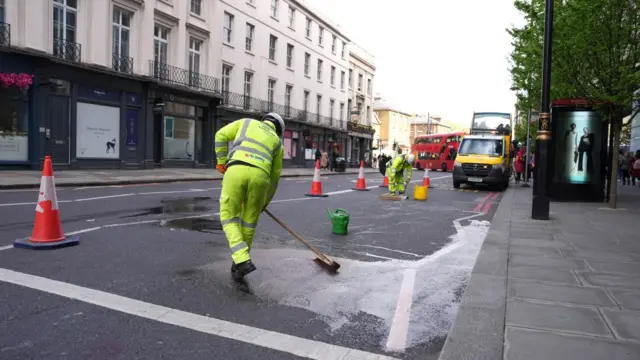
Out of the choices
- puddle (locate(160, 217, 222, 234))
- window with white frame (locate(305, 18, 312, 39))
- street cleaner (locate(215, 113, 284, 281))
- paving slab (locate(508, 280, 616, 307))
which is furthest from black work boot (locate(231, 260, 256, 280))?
window with white frame (locate(305, 18, 312, 39))

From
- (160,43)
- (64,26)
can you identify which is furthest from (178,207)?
(160,43)

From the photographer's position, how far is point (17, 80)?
1753 cm

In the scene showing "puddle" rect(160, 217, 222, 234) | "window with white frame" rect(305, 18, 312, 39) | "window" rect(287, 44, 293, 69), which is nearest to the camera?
"puddle" rect(160, 217, 222, 234)

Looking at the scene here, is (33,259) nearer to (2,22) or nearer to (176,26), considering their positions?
(2,22)

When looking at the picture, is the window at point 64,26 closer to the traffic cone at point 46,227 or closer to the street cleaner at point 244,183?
the traffic cone at point 46,227

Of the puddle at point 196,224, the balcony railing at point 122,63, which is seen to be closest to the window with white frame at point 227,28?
the balcony railing at point 122,63

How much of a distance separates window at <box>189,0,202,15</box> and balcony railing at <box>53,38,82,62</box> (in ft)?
27.7

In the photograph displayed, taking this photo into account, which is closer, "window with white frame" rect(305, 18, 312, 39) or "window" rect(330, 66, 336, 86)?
"window with white frame" rect(305, 18, 312, 39)

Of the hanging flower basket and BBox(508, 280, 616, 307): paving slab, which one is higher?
the hanging flower basket

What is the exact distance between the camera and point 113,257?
5172mm

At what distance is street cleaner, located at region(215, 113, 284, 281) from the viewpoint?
442 centimetres

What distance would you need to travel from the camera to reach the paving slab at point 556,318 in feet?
11.0

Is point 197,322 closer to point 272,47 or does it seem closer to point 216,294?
point 216,294

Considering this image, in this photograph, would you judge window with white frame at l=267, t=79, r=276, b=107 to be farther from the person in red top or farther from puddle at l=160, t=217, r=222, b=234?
puddle at l=160, t=217, r=222, b=234
